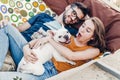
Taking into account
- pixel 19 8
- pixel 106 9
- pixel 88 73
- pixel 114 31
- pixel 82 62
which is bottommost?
pixel 88 73

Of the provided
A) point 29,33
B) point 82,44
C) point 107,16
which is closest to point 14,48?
point 29,33

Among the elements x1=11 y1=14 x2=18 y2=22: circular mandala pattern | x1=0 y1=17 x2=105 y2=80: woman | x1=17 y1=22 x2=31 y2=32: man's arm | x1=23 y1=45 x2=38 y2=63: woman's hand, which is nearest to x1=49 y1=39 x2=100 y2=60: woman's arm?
x1=0 y1=17 x2=105 y2=80: woman

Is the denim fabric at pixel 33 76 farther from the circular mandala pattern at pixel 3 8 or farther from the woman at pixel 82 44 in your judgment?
the circular mandala pattern at pixel 3 8

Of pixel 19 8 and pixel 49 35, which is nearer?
pixel 49 35

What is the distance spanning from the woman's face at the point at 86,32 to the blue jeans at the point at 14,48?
221 mm

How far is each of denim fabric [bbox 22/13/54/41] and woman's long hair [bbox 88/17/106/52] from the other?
28 centimetres

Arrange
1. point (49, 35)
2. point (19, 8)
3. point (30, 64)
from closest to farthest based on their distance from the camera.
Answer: point (30, 64)
point (49, 35)
point (19, 8)

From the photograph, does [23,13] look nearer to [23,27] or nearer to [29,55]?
[23,27]

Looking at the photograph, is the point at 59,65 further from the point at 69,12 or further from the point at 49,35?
the point at 69,12

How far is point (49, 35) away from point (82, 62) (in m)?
0.24

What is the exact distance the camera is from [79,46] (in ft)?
4.49

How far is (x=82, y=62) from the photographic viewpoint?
138 cm

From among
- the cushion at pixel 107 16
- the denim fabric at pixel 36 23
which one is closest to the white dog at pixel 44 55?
the denim fabric at pixel 36 23

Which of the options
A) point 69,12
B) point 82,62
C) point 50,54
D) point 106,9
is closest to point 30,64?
point 50,54
